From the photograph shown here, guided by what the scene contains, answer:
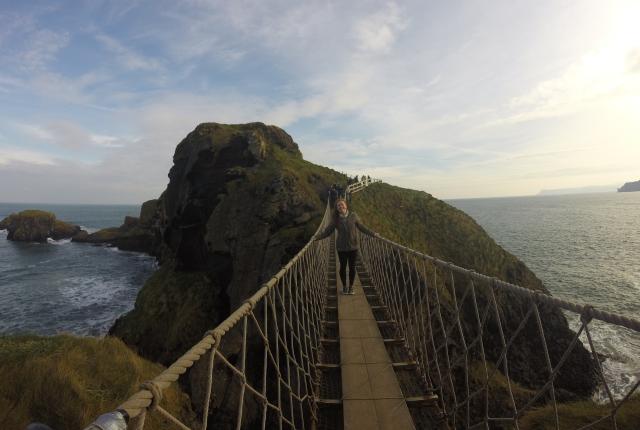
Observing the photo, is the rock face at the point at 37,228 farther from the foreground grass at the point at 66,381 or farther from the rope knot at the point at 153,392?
the rope knot at the point at 153,392

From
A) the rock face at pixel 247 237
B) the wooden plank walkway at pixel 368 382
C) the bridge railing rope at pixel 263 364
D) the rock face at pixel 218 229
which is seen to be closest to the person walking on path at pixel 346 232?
the bridge railing rope at pixel 263 364

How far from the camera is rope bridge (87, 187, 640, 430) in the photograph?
2.02 m

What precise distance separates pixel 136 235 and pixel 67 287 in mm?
27085

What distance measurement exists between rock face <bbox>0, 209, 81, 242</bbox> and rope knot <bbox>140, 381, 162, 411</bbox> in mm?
90664

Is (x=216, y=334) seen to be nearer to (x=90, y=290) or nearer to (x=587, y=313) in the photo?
(x=587, y=313)

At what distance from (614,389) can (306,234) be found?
17513 mm

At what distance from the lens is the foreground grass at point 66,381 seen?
405cm

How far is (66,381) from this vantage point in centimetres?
444

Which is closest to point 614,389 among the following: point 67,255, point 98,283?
point 98,283

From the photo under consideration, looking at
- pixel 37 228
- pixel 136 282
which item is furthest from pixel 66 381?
pixel 37 228

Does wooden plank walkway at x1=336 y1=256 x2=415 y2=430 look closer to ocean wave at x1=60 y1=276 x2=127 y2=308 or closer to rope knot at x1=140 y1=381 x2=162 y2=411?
rope knot at x1=140 y1=381 x2=162 y2=411

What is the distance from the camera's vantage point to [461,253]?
2633cm

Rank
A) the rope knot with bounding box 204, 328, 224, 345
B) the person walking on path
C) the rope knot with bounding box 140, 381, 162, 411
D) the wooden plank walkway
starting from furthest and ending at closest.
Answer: the person walking on path, the wooden plank walkway, the rope knot with bounding box 204, 328, 224, 345, the rope knot with bounding box 140, 381, 162, 411

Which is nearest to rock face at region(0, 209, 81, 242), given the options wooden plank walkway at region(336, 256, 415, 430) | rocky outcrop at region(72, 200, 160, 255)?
rocky outcrop at region(72, 200, 160, 255)
